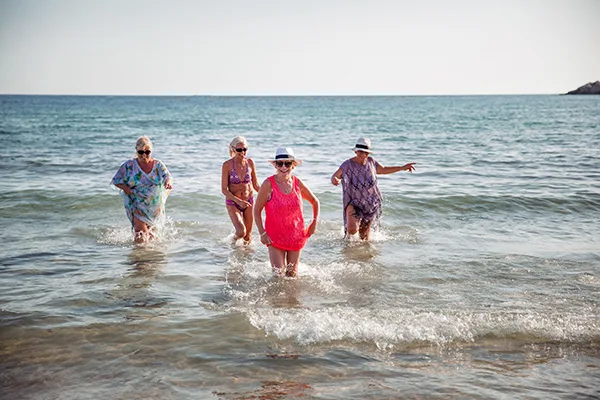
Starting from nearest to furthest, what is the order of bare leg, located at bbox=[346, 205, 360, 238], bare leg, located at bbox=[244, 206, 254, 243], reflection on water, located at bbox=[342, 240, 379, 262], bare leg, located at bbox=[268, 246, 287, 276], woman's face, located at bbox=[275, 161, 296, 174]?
woman's face, located at bbox=[275, 161, 296, 174] → bare leg, located at bbox=[268, 246, 287, 276] → reflection on water, located at bbox=[342, 240, 379, 262] → bare leg, located at bbox=[244, 206, 254, 243] → bare leg, located at bbox=[346, 205, 360, 238]

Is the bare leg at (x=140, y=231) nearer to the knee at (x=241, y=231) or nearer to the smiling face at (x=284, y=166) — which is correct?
the knee at (x=241, y=231)

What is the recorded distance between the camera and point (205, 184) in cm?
1612

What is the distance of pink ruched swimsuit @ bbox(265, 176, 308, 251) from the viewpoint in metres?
6.88

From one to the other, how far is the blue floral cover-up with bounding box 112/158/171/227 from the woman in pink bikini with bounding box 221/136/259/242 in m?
0.93

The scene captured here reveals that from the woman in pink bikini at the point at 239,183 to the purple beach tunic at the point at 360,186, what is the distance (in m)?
1.47

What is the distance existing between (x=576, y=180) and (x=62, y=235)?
43.9 feet

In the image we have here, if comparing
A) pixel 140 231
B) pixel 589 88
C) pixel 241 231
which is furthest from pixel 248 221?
pixel 589 88

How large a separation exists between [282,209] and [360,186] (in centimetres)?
277

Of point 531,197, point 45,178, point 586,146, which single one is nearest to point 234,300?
point 531,197

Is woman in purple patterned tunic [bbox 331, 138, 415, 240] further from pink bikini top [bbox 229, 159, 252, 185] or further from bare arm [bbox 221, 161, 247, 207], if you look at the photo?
bare arm [bbox 221, 161, 247, 207]

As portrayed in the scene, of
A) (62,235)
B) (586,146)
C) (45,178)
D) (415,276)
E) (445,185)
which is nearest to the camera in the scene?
(415,276)

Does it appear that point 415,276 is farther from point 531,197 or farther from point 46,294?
point 531,197

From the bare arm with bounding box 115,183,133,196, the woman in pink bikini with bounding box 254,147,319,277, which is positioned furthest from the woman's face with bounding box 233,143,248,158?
the woman in pink bikini with bounding box 254,147,319,277

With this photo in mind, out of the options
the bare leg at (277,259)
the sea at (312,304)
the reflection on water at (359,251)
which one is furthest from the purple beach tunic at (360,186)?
the bare leg at (277,259)
